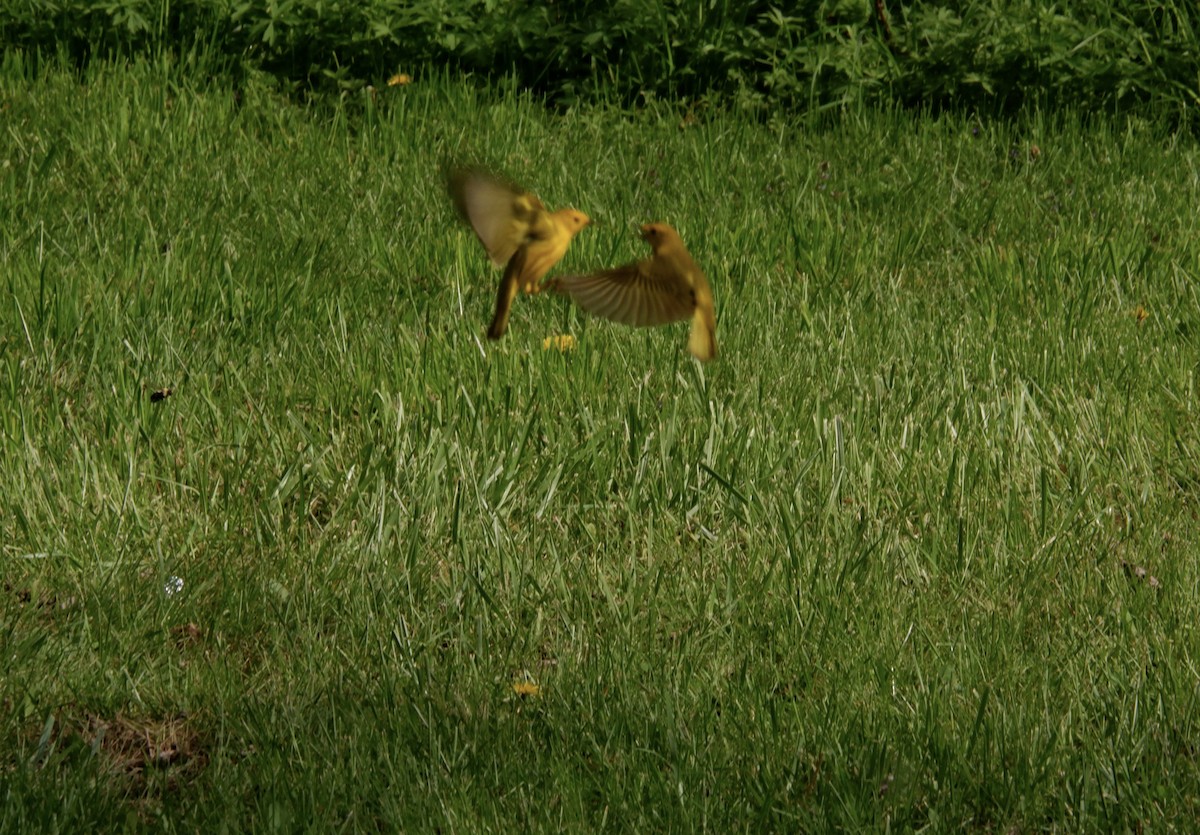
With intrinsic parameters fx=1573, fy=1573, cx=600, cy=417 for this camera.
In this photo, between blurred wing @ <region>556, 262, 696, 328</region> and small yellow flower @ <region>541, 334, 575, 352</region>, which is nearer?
blurred wing @ <region>556, 262, 696, 328</region>

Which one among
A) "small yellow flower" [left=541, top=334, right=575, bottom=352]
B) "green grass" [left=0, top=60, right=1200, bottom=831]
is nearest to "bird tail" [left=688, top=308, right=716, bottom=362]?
"green grass" [left=0, top=60, right=1200, bottom=831]

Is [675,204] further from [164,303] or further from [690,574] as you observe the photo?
[690,574]

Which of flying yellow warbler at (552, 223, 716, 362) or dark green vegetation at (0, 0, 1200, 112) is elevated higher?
flying yellow warbler at (552, 223, 716, 362)

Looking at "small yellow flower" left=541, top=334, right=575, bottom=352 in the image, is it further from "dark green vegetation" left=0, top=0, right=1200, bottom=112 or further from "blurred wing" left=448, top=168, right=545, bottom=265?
"dark green vegetation" left=0, top=0, right=1200, bottom=112

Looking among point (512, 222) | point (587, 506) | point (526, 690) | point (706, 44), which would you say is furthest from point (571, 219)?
point (706, 44)

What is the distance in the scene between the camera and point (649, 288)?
242 centimetres

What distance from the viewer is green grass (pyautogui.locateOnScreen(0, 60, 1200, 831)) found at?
2.41 meters

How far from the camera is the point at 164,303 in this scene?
13.3ft

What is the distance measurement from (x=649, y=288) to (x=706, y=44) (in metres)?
4.00

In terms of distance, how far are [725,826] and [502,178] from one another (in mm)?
1044

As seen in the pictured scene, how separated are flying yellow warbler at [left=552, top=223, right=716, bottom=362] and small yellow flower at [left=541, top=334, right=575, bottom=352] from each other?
4.62ft

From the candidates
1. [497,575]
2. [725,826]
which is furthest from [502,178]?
[725,826]

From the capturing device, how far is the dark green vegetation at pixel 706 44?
604 cm

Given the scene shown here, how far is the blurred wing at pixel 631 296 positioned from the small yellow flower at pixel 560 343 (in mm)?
1436
